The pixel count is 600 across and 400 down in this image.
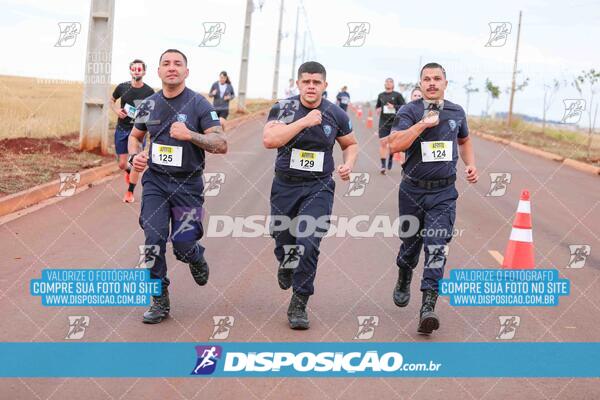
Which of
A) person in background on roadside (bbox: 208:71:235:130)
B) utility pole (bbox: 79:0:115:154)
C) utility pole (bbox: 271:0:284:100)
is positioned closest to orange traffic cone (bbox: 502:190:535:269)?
utility pole (bbox: 79:0:115:154)

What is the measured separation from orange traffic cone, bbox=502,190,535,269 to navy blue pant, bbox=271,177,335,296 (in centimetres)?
310

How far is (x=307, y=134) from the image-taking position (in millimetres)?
6883

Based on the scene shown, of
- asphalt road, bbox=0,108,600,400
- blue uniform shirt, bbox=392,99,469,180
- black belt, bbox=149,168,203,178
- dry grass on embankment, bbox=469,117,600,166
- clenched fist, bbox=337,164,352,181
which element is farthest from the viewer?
dry grass on embankment, bbox=469,117,600,166

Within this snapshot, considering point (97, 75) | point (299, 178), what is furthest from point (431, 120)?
point (97, 75)

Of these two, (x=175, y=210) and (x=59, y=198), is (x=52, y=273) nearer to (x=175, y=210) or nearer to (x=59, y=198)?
(x=175, y=210)

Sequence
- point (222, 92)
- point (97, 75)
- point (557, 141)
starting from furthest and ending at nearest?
1. point (557, 141)
2. point (222, 92)
3. point (97, 75)

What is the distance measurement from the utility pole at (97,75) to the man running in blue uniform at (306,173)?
11595 mm

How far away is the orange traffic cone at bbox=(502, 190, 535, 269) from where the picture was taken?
9328 mm

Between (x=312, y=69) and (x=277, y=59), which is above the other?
(x=277, y=59)

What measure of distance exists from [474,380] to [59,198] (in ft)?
29.6

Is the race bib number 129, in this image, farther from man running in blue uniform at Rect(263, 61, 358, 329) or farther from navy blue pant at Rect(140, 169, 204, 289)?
navy blue pant at Rect(140, 169, 204, 289)

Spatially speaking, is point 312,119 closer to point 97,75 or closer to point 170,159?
point 170,159

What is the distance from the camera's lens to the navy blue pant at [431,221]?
6.91m

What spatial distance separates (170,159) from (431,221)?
2.16 meters
